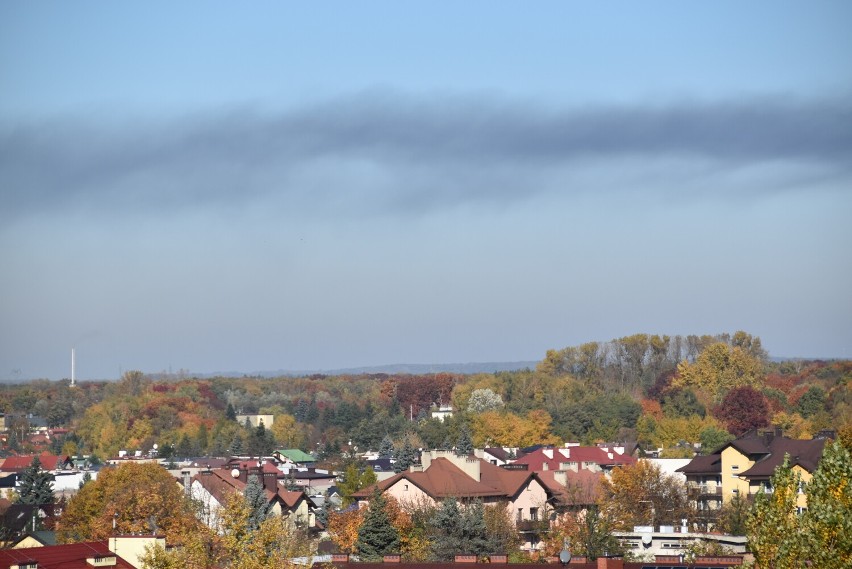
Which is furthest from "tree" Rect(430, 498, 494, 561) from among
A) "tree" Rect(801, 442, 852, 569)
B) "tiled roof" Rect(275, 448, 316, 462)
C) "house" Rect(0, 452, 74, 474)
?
"tiled roof" Rect(275, 448, 316, 462)

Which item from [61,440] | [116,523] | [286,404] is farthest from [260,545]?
[286,404]

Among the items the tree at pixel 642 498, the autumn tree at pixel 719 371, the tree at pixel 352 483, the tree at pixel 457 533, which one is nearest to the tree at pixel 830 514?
the tree at pixel 457 533

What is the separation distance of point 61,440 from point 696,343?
2785 inches

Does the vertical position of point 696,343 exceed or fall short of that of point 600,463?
it exceeds it

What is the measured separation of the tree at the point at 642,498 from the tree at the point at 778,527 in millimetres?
32976

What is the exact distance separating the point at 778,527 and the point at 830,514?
138 centimetres

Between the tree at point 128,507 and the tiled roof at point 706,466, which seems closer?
the tree at point 128,507

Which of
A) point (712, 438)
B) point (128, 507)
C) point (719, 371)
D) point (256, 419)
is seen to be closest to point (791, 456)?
point (128, 507)

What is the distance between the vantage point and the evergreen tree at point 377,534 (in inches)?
2024

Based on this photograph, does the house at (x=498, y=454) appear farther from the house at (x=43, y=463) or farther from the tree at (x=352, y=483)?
the house at (x=43, y=463)

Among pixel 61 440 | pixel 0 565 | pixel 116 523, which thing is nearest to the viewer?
pixel 0 565

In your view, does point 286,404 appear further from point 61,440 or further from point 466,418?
point 466,418

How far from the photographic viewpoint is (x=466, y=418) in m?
123

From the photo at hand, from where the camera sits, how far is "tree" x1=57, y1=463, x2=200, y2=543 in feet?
193
